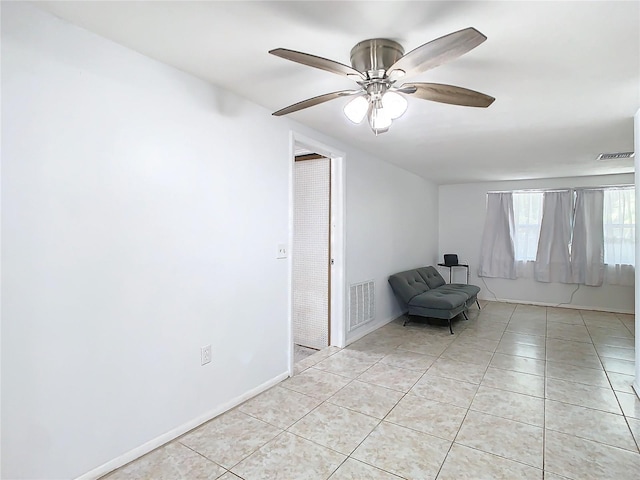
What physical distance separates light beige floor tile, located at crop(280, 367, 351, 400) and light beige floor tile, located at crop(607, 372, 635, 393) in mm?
2242

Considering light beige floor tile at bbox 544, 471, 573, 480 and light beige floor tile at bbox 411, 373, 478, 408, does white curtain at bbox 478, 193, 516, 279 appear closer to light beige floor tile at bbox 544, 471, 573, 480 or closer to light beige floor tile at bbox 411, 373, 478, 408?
light beige floor tile at bbox 411, 373, 478, 408

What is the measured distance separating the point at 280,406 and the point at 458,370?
5.63 feet

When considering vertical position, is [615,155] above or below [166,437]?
above

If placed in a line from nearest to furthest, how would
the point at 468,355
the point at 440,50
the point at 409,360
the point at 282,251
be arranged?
the point at 440,50
the point at 282,251
the point at 409,360
the point at 468,355

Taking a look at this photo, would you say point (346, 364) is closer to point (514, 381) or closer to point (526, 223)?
point (514, 381)

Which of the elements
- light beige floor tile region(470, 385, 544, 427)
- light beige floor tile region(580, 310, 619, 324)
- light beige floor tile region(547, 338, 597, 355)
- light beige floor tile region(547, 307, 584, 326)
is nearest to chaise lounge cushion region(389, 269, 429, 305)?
light beige floor tile region(547, 338, 597, 355)

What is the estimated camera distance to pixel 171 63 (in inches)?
81.3

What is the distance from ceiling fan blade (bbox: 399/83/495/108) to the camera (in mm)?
1661

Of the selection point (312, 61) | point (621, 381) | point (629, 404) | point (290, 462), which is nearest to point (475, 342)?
point (621, 381)

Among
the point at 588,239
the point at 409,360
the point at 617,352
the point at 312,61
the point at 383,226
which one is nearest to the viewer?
the point at 312,61

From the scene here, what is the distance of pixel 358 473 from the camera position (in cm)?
188

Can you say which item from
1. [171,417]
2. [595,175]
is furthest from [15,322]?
[595,175]

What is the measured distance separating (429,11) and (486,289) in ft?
20.1

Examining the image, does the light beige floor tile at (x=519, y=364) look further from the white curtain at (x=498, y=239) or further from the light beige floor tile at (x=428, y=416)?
the white curtain at (x=498, y=239)
